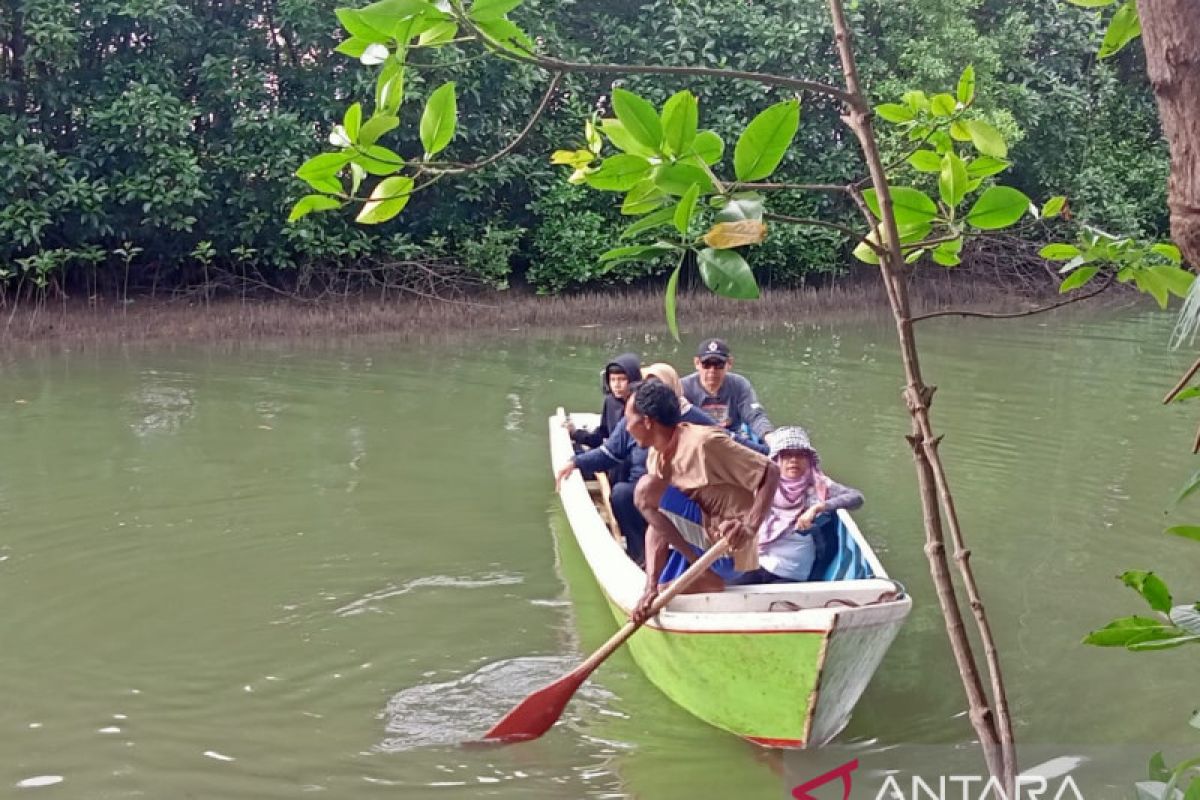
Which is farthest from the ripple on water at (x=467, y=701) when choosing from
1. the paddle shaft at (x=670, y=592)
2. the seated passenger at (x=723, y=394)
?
the seated passenger at (x=723, y=394)

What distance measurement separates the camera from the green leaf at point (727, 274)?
44.1 inches

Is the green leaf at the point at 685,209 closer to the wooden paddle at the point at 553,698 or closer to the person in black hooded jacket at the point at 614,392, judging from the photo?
the wooden paddle at the point at 553,698

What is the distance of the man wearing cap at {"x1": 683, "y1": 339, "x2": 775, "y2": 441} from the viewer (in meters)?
6.15

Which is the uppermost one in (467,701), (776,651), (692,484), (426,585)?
(692,484)

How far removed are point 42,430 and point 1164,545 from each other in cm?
702

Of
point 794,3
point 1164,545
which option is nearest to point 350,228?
point 794,3

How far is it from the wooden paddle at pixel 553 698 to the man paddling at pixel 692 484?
8 centimetres

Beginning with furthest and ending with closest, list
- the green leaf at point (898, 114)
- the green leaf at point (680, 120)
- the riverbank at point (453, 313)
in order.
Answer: the riverbank at point (453, 313) → the green leaf at point (898, 114) → the green leaf at point (680, 120)

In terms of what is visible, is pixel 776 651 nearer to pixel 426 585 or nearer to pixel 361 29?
pixel 426 585

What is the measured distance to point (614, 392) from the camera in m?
5.86

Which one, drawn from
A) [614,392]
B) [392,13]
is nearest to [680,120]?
[392,13]

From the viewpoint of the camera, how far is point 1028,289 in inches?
615

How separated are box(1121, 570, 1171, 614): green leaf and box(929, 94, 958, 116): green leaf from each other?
0.73 meters

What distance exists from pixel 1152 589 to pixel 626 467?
450 centimetres
